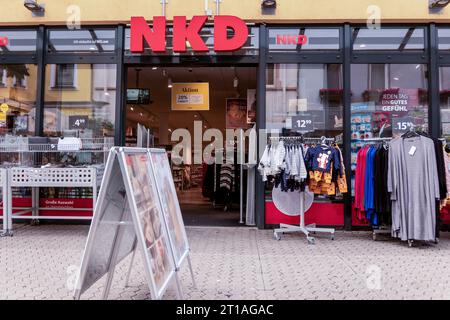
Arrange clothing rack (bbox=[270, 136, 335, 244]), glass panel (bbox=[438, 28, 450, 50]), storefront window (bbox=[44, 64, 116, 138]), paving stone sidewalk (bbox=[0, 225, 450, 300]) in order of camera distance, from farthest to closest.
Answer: storefront window (bbox=[44, 64, 116, 138]), glass panel (bbox=[438, 28, 450, 50]), clothing rack (bbox=[270, 136, 335, 244]), paving stone sidewalk (bbox=[0, 225, 450, 300])

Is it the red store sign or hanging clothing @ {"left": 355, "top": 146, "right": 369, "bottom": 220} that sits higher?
the red store sign

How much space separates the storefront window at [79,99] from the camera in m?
7.45

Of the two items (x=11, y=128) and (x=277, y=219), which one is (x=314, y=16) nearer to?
(x=277, y=219)

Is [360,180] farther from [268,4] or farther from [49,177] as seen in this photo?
[49,177]

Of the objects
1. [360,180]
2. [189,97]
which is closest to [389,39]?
[360,180]

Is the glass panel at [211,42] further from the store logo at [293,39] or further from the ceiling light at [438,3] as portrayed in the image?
the ceiling light at [438,3]

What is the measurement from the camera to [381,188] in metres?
6.24

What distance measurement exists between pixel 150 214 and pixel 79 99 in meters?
4.92

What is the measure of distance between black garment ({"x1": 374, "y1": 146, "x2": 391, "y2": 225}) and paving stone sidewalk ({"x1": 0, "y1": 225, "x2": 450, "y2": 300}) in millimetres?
A: 414

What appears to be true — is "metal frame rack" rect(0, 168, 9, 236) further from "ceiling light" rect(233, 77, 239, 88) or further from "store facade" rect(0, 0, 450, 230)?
"ceiling light" rect(233, 77, 239, 88)

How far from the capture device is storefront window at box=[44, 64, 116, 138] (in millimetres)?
7445

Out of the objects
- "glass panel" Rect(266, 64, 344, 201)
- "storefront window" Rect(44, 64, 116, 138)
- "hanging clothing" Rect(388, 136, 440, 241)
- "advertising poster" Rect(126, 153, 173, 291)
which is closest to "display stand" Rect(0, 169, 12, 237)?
"storefront window" Rect(44, 64, 116, 138)

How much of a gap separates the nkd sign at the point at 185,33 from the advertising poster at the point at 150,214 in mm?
3952
